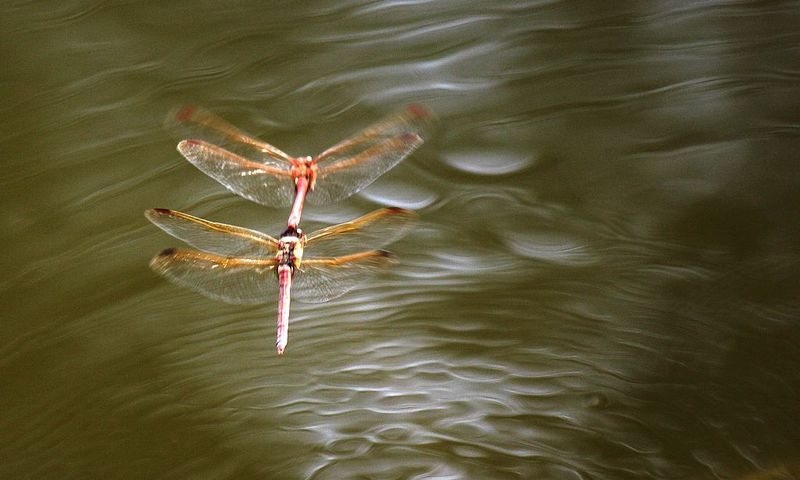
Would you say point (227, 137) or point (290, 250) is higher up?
point (227, 137)

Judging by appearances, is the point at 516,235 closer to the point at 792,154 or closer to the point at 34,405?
the point at 792,154

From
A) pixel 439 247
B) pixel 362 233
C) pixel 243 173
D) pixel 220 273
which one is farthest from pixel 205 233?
pixel 439 247

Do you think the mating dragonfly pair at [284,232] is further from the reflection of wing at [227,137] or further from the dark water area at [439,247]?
the dark water area at [439,247]

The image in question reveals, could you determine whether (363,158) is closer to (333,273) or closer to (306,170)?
(306,170)

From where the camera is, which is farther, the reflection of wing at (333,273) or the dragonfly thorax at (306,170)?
the dragonfly thorax at (306,170)

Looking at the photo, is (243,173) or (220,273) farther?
(243,173)

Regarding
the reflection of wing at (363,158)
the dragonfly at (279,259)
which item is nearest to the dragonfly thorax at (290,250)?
the dragonfly at (279,259)

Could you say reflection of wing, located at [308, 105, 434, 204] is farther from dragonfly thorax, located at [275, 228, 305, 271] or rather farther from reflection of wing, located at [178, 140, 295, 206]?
dragonfly thorax, located at [275, 228, 305, 271]

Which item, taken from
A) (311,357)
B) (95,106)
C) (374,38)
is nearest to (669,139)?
(374,38)
